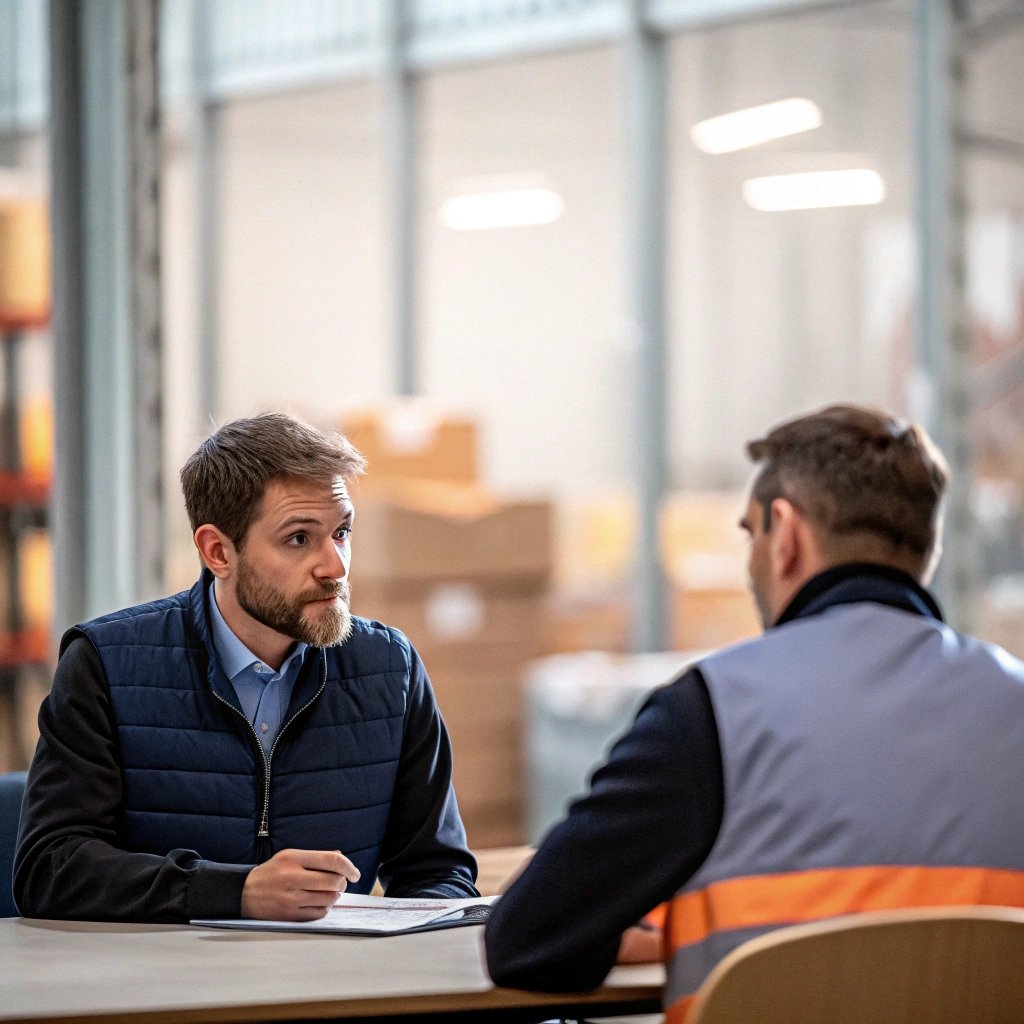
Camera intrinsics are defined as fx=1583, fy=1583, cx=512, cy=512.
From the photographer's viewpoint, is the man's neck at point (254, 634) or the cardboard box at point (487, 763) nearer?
the man's neck at point (254, 634)

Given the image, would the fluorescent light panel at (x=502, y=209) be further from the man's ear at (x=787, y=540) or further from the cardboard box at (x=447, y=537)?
the man's ear at (x=787, y=540)

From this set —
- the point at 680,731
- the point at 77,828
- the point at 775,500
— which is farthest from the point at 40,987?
the point at 775,500

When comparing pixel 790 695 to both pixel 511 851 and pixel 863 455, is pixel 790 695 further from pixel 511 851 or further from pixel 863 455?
pixel 511 851

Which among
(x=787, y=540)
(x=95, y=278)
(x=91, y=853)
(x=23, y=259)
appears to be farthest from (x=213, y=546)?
(x=23, y=259)

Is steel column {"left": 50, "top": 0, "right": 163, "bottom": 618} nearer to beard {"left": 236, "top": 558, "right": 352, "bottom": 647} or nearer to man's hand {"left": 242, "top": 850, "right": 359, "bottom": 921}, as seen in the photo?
beard {"left": 236, "top": 558, "right": 352, "bottom": 647}

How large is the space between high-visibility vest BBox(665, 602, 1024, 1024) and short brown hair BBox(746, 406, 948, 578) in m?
0.15

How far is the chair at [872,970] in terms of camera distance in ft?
4.40

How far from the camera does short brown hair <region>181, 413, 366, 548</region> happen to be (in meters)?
1.99

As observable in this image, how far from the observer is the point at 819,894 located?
1479 mm

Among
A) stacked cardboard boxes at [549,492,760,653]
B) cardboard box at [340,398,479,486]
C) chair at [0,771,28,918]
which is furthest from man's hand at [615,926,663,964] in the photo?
cardboard box at [340,398,479,486]

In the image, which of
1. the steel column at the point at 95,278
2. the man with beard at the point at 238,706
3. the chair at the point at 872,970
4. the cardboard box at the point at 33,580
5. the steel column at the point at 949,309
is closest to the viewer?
the chair at the point at 872,970

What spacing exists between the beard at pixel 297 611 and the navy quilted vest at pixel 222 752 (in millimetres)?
81

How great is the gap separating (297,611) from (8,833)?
1.76ft

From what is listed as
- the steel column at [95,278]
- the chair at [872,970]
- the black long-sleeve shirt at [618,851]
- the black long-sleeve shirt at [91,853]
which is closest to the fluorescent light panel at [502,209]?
the steel column at [95,278]
